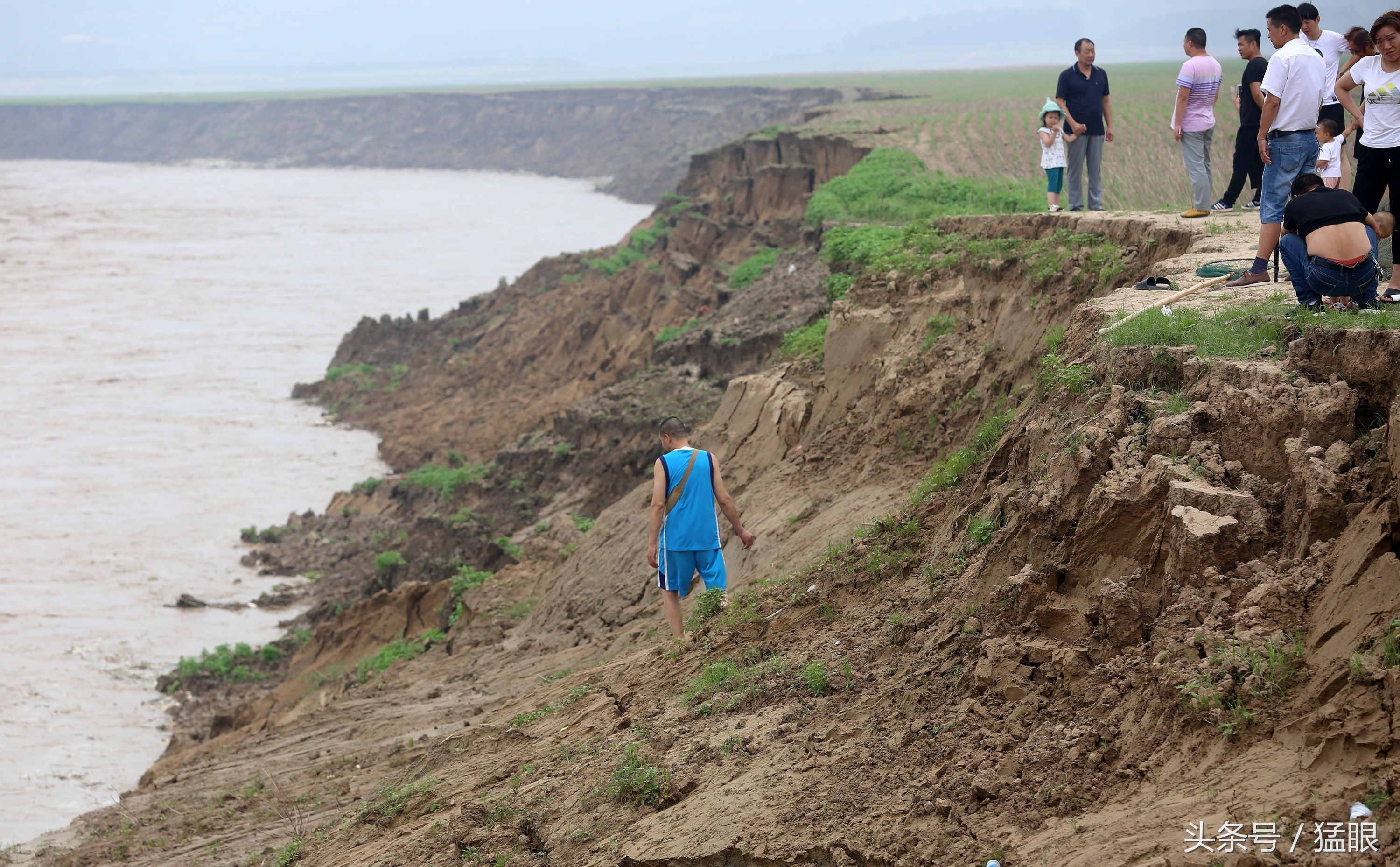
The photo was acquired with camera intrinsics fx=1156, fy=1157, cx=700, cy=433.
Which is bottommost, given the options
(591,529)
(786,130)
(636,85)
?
(591,529)

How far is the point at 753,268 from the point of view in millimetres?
22969

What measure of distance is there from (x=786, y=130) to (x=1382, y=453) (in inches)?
1115

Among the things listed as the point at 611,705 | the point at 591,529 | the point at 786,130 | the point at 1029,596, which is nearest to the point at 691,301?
the point at 786,130

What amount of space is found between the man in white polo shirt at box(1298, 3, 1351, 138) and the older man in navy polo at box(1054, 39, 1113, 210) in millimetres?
2466

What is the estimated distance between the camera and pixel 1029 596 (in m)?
4.95

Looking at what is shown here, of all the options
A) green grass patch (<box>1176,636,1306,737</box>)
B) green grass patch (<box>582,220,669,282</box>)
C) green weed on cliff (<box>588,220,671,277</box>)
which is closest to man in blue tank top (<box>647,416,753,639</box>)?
green grass patch (<box>1176,636,1306,737</box>)

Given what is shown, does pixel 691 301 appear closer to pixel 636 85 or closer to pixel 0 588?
pixel 0 588

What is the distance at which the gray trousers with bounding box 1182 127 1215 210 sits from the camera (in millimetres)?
10594

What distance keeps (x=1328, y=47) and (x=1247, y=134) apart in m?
1.35

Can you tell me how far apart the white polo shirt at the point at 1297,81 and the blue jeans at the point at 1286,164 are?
0.11 meters

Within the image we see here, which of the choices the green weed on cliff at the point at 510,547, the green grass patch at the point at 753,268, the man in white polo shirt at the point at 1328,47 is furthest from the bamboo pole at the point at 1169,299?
the green grass patch at the point at 753,268

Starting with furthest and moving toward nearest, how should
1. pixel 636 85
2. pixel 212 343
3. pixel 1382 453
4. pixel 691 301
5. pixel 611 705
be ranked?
pixel 636 85 → pixel 212 343 → pixel 691 301 → pixel 611 705 → pixel 1382 453

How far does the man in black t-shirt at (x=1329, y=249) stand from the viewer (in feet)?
19.1

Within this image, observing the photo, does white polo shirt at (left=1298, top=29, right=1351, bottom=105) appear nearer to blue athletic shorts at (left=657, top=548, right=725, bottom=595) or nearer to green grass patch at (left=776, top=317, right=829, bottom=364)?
green grass patch at (left=776, top=317, right=829, bottom=364)
